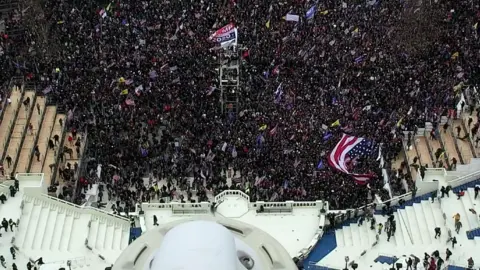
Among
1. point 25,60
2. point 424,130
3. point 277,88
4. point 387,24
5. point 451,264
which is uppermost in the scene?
point 387,24

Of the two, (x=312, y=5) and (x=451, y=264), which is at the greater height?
(x=312, y=5)

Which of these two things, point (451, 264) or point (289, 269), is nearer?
point (289, 269)

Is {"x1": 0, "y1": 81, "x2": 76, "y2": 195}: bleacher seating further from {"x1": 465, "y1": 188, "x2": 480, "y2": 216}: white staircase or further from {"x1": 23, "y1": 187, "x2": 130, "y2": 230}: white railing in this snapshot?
{"x1": 465, "y1": 188, "x2": 480, "y2": 216}: white staircase

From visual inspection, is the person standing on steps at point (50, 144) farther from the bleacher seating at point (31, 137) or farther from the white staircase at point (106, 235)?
the white staircase at point (106, 235)

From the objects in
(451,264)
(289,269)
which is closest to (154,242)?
(289,269)

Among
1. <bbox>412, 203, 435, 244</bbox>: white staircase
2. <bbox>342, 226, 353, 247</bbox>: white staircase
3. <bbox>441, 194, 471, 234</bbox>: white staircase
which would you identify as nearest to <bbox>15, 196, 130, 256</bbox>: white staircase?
<bbox>342, 226, 353, 247</bbox>: white staircase

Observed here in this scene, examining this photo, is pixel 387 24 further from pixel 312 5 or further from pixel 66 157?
pixel 66 157

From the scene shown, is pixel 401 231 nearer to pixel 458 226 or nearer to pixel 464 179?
pixel 458 226

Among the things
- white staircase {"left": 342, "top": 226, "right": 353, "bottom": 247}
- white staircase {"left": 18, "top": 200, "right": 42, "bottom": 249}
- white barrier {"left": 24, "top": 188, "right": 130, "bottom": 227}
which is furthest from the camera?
white barrier {"left": 24, "top": 188, "right": 130, "bottom": 227}
